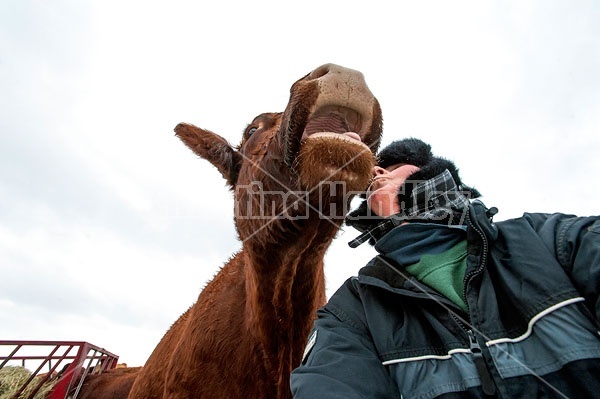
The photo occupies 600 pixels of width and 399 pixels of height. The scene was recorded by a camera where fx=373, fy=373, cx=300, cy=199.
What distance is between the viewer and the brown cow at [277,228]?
2.19 meters

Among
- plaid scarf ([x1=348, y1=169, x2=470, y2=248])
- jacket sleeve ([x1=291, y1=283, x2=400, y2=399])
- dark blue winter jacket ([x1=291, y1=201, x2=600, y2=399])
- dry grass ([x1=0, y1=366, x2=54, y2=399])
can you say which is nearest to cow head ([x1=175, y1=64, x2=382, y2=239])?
plaid scarf ([x1=348, y1=169, x2=470, y2=248])

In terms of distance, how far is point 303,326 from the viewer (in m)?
3.05

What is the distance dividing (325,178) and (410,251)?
0.68 metres

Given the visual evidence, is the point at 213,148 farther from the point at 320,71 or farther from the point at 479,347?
the point at 479,347

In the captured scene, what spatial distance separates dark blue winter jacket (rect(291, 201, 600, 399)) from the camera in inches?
46.5

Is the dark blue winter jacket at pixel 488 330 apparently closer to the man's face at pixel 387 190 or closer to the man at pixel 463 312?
the man at pixel 463 312

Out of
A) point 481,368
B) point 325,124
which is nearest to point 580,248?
point 481,368

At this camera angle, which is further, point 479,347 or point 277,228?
point 277,228

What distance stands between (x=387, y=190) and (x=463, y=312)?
835 millimetres

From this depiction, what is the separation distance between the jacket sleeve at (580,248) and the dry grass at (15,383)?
681 cm

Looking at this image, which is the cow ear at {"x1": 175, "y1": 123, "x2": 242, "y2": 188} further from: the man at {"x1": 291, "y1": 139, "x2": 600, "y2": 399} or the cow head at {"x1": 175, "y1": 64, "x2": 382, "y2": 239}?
the man at {"x1": 291, "y1": 139, "x2": 600, "y2": 399}

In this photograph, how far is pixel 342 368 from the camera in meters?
1.43

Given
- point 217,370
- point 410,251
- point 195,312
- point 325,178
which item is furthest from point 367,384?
point 195,312

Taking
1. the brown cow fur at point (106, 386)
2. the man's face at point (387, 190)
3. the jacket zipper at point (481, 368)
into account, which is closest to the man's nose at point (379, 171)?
the man's face at point (387, 190)
